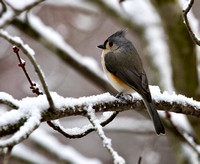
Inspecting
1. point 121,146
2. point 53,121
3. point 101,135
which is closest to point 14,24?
point 53,121

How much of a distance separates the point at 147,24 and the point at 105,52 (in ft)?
5.76

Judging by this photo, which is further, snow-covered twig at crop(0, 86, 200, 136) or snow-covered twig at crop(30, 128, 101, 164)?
snow-covered twig at crop(30, 128, 101, 164)

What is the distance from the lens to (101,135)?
174cm

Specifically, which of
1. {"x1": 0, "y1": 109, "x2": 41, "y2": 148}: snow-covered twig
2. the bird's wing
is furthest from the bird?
{"x1": 0, "y1": 109, "x2": 41, "y2": 148}: snow-covered twig

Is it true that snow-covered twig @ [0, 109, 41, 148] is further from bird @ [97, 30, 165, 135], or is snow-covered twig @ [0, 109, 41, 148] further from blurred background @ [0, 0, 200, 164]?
blurred background @ [0, 0, 200, 164]

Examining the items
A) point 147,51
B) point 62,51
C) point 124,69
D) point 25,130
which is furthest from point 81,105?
point 147,51

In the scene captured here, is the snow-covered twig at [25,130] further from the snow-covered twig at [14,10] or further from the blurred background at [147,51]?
the blurred background at [147,51]

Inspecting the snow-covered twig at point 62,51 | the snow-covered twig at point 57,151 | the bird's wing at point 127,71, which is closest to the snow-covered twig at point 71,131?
the bird's wing at point 127,71

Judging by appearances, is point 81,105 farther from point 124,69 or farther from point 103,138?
point 124,69

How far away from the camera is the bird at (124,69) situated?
9.52 ft

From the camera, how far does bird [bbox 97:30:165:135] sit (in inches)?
114

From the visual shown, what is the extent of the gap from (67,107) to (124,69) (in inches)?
57.0

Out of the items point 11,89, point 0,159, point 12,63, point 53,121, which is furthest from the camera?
point 11,89

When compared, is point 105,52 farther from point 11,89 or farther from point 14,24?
point 11,89
